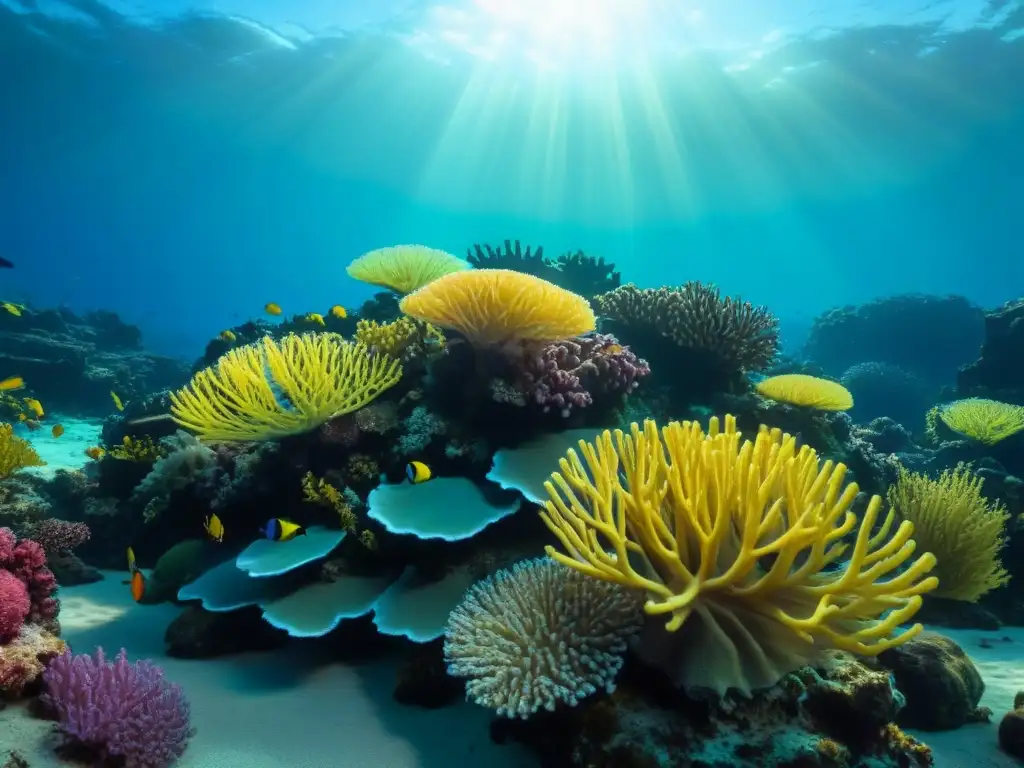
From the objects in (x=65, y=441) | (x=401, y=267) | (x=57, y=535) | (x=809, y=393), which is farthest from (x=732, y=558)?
(x=65, y=441)

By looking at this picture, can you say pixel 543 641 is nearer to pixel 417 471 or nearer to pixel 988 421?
pixel 417 471

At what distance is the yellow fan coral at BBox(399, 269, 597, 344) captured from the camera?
382 centimetres

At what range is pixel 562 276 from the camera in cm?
962

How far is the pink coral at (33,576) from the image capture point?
3.50 meters

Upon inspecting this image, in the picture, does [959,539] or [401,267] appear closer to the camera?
[959,539]

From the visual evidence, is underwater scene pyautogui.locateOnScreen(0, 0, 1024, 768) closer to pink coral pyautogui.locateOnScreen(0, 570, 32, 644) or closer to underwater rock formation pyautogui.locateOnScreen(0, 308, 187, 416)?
pink coral pyautogui.locateOnScreen(0, 570, 32, 644)

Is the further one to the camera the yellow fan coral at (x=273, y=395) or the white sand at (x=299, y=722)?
the yellow fan coral at (x=273, y=395)

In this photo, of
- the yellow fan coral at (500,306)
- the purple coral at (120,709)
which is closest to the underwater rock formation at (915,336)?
the yellow fan coral at (500,306)

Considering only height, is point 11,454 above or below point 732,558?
below

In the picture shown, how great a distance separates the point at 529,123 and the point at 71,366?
41981mm

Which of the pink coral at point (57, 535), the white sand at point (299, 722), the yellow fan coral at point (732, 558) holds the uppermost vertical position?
the yellow fan coral at point (732, 558)

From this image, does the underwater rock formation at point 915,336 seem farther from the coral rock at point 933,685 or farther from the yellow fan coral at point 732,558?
the yellow fan coral at point 732,558

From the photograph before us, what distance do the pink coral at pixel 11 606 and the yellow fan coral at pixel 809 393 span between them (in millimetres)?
6513

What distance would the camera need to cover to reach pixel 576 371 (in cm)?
461
